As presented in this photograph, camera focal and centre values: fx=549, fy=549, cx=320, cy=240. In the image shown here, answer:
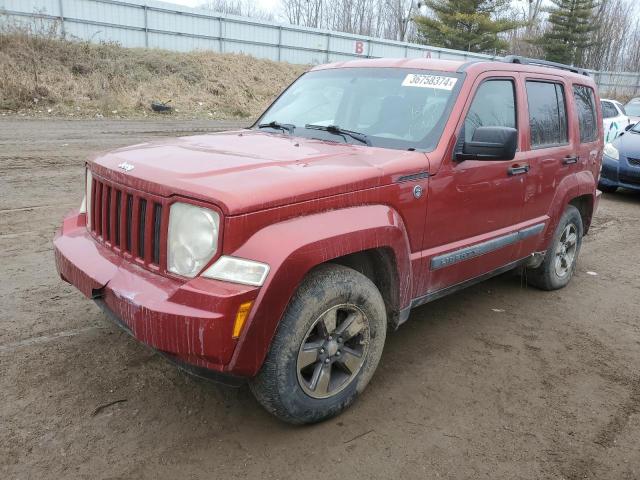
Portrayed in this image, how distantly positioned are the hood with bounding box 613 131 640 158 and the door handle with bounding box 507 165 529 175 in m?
6.89

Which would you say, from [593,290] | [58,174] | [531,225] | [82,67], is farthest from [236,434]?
[82,67]

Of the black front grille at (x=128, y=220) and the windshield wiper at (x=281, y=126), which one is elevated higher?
the windshield wiper at (x=281, y=126)

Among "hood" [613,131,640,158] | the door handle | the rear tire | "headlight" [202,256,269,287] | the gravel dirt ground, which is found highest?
the door handle

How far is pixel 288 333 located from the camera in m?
2.61

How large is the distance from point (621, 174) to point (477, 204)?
765 centimetres

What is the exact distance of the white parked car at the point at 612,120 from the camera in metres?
13.2

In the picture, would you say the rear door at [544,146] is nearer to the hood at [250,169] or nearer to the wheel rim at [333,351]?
the hood at [250,169]

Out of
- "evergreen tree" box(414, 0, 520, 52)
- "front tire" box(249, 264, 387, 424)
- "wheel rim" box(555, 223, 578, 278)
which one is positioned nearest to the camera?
"front tire" box(249, 264, 387, 424)

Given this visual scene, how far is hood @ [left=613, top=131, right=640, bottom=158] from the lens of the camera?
9668mm

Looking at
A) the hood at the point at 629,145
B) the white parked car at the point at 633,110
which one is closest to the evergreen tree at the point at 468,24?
the white parked car at the point at 633,110

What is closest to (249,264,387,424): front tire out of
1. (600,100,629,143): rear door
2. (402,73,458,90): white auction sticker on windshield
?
(402,73,458,90): white auction sticker on windshield

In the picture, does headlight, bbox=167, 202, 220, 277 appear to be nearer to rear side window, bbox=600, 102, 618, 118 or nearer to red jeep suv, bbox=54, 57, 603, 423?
red jeep suv, bbox=54, 57, 603, 423

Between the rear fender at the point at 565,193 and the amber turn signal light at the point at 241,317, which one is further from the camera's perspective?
the rear fender at the point at 565,193

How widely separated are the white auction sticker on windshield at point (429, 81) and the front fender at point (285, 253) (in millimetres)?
1335
